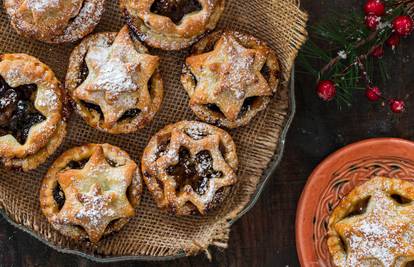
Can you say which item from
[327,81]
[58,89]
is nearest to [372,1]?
[327,81]

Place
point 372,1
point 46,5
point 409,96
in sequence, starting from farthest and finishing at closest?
point 409,96
point 372,1
point 46,5

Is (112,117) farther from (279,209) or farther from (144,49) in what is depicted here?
(279,209)

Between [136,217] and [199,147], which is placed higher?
[199,147]

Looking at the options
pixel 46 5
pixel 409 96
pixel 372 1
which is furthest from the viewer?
pixel 409 96

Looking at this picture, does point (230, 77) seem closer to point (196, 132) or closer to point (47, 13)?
point (196, 132)

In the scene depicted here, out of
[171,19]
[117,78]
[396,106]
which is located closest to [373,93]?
[396,106]

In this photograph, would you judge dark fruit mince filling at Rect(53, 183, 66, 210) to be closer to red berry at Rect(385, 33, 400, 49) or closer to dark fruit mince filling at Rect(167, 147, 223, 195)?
dark fruit mince filling at Rect(167, 147, 223, 195)

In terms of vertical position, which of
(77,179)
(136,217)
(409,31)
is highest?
(409,31)
